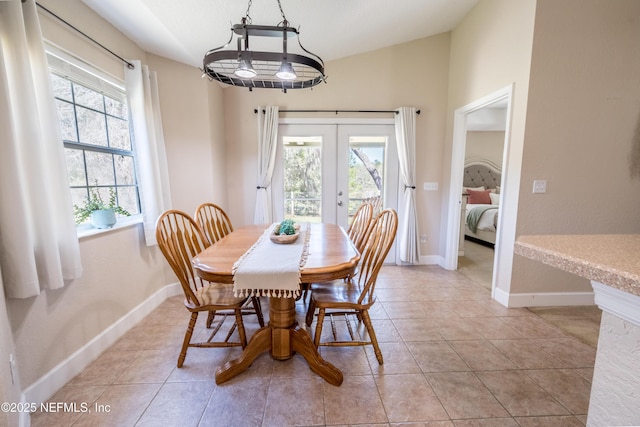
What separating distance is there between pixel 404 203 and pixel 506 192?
125 centimetres

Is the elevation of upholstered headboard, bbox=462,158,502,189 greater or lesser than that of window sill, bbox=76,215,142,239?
greater

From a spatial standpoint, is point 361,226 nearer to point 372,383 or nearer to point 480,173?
point 372,383

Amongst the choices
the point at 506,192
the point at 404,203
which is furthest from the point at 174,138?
the point at 506,192

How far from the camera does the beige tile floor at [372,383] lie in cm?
134

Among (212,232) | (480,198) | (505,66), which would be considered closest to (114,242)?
(212,232)

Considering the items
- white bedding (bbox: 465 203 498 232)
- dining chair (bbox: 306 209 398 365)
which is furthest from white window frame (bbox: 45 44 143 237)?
white bedding (bbox: 465 203 498 232)

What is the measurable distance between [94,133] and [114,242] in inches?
33.1

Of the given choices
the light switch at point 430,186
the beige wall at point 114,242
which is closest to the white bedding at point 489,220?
the light switch at point 430,186

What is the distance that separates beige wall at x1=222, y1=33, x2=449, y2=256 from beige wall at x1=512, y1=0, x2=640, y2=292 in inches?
52.0

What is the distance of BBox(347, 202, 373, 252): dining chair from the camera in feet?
6.90

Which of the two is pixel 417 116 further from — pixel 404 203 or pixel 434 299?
pixel 434 299

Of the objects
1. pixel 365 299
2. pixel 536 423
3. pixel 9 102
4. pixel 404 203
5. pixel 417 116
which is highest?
pixel 417 116

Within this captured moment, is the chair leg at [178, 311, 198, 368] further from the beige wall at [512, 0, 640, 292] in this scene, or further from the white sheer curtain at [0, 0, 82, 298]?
the beige wall at [512, 0, 640, 292]

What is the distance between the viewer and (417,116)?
11.4 ft
